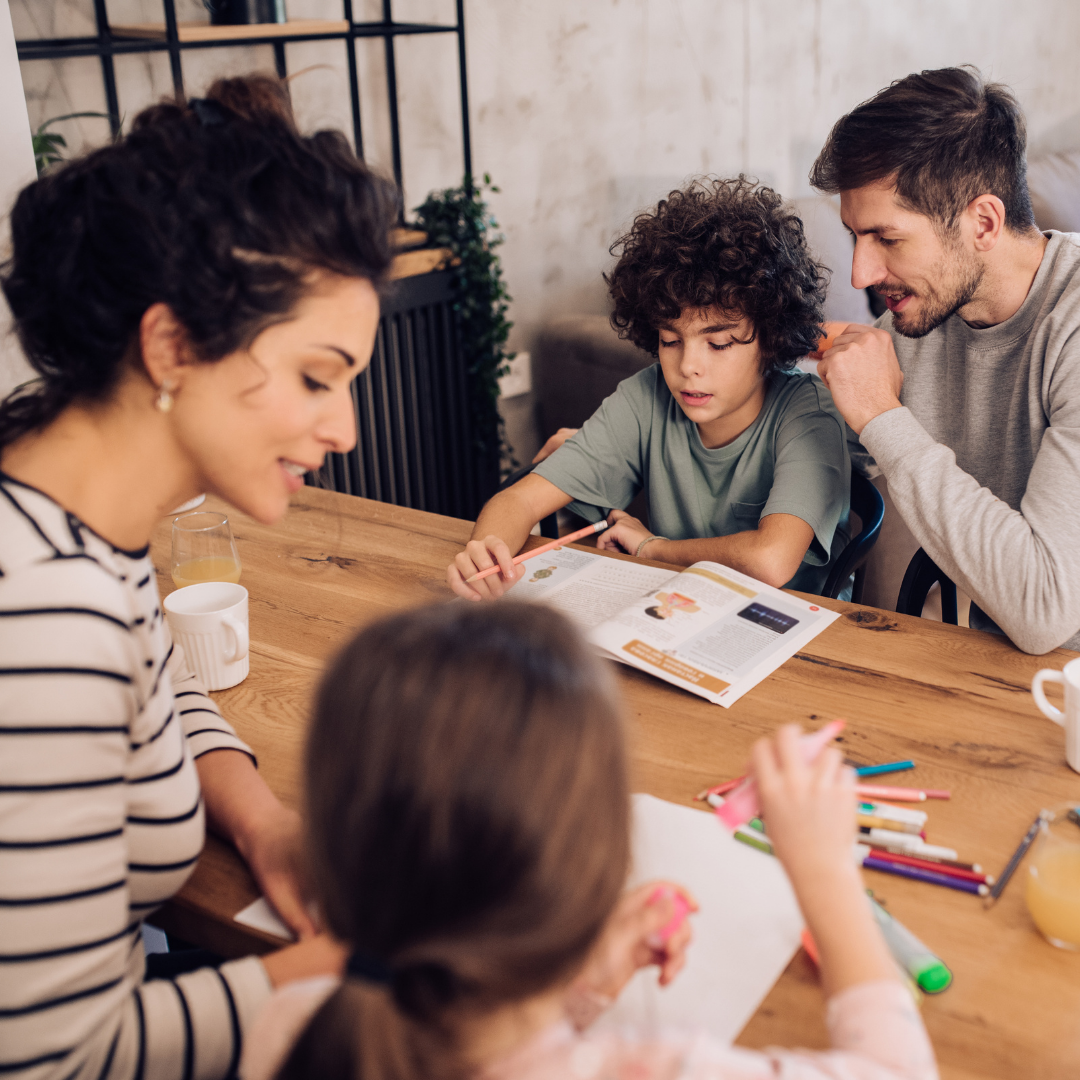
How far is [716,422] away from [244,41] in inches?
56.0

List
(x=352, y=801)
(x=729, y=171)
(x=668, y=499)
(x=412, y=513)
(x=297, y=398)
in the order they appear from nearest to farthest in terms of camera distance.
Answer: (x=352, y=801), (x=297, y=398), (x=412, y=513), (x=668, y=499), (x=729, y=171)

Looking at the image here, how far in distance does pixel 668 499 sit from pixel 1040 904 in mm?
1101

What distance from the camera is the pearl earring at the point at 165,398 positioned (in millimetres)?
783

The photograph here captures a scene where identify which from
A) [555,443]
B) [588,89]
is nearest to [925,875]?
[555,443]

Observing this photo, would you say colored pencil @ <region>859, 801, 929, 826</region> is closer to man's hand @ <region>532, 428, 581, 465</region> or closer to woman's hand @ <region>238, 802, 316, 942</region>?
woman's hand @ <region>238, 802, 316, 942</region>

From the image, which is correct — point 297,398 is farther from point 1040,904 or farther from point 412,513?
point 412,513

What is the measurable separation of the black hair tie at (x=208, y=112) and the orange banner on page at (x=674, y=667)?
688mm

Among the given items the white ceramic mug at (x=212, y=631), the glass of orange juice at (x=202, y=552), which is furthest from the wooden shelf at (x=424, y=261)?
the white ceramic mug at (x=212, y=631)

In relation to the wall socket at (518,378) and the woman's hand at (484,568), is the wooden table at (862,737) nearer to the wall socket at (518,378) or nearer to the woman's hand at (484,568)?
the woman's hand at (484,568)

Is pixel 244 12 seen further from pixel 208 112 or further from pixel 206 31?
pixel 208 112

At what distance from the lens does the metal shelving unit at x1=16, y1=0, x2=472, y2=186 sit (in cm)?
208

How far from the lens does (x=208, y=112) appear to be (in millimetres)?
797

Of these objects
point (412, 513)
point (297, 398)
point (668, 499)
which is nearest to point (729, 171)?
point (668, 499)

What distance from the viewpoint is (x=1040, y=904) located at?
2.55 feet
